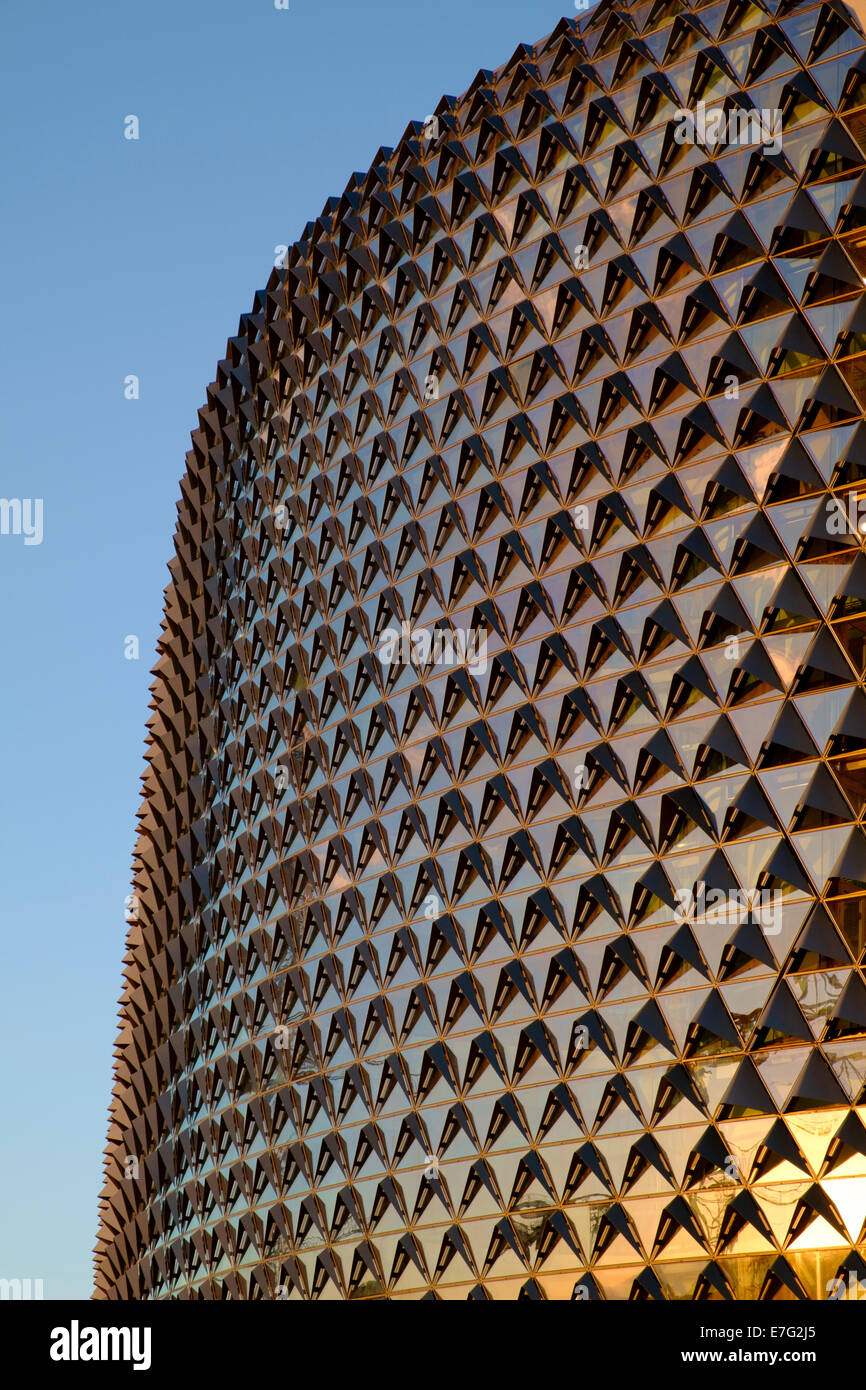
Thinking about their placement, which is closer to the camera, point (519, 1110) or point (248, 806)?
point (519, 1110)

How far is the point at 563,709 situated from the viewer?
26984mm

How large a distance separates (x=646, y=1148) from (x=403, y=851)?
9.62 metres

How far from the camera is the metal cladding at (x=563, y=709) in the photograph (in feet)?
74.0

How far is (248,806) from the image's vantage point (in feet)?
127

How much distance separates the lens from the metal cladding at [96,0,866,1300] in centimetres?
2255

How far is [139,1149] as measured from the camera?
46094mm

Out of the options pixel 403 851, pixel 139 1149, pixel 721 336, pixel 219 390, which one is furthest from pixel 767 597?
pixel 139 1149

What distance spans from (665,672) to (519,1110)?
324 inches

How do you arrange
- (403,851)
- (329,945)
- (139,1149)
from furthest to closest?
(139,1149), (329,945), (403,851)
